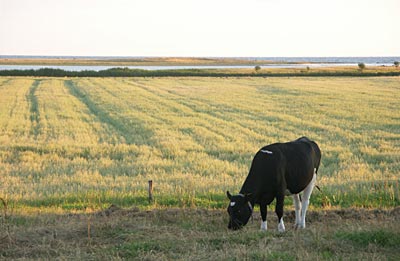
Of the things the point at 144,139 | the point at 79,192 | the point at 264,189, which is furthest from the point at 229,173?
the point at 144,139

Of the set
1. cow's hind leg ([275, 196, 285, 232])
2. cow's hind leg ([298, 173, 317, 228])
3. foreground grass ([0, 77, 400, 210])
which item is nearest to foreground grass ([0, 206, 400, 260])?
cow's hind leg ([275, 196, 285, 232])

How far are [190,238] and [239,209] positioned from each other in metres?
1.00

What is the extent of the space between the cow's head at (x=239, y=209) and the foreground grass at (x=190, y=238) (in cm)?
18

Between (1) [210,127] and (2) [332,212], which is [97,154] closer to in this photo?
(1) [210,127]

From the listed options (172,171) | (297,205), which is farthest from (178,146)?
(297,205)

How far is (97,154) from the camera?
21.7 m

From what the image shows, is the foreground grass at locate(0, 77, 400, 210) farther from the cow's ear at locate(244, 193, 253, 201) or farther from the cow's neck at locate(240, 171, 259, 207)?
the cow's ear at locate(244, 193, 253, 201)

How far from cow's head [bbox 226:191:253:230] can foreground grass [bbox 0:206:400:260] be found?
179mm

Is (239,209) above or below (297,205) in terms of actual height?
above

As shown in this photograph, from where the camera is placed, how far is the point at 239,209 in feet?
32.2

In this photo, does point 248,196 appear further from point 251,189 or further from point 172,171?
point 172,171

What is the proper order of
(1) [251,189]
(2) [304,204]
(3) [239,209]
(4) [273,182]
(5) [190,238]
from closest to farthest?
(5) [190,238] < (3) [239,209] < (1) [251,189] < (4) [273,182] < (2) [304,204]

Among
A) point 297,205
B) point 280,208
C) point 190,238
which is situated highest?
point 280,208

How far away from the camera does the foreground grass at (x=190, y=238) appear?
8.57 metres
